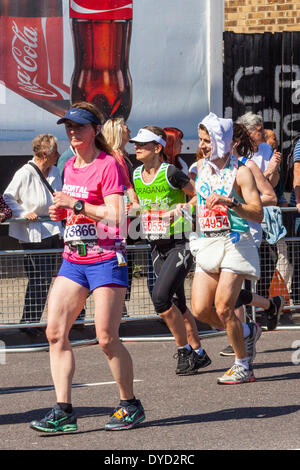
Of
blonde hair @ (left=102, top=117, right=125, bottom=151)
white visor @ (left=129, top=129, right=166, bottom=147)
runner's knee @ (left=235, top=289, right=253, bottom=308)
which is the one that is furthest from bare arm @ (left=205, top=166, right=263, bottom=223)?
blonde hair @ (left=102, top=117, right=125, bottom=151)

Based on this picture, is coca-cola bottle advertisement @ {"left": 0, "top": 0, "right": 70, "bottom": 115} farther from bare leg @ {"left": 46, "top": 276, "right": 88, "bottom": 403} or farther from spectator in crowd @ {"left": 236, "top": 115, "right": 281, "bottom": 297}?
bare leg @ {"left": 46, "top": 276, "right": 88, "bottom": 403}

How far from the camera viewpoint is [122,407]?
5.78 metres

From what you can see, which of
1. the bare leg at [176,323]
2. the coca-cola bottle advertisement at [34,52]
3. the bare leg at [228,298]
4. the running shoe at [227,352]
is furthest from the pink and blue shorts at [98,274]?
the coca-cola bottle advertisement at [34,52]

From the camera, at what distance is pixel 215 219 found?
694 cm

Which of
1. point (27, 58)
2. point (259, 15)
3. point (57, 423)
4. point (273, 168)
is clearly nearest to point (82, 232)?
point (57, 423)

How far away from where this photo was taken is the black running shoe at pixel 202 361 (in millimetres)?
7615

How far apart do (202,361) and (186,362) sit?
179 millimetres

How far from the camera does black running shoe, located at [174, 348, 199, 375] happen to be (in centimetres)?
754

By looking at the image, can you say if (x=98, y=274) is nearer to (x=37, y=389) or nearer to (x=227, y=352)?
(x=37, y=389)

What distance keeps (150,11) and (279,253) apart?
16.7ft

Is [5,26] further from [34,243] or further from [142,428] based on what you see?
[142,428]

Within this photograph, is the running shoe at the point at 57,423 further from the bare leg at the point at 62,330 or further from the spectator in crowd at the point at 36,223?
the spectator in crowd at the point at 36,223

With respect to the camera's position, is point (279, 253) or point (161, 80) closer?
point (279, 253)
